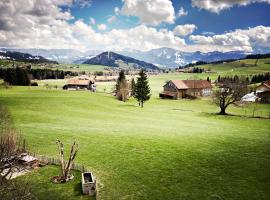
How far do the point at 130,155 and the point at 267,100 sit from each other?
337ft

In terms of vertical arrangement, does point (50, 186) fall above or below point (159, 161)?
below

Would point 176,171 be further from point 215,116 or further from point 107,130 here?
point 215,116

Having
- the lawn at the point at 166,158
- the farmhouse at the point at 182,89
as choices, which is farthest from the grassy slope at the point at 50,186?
the farmhouse at the point at 182,89

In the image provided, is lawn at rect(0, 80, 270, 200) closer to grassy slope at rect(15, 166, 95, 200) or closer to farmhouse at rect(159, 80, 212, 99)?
grassy slope at rect(15, 166, 95, 200)

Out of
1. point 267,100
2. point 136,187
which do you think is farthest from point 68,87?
point 136,187

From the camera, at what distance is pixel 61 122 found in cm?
5562

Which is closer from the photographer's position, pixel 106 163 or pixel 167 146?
pixel 106 163

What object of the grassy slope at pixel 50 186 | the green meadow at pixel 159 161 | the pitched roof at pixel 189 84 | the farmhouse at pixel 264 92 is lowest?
the grassy slope at pixel 50 186

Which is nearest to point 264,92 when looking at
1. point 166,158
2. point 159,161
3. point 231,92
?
point 231,92

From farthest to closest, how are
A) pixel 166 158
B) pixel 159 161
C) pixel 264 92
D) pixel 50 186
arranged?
1. pixel 264 92
2. pixel 166 158
3. pixel 159 161
4. pixel 50 186

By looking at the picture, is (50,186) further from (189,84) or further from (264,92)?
(189,84)

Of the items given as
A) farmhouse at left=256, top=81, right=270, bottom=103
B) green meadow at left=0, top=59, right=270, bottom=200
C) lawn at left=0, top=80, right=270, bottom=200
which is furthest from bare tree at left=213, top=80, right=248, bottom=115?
farmhouse at left=256, top=81, right=270, bottom=103

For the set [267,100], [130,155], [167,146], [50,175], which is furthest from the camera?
[267,100]

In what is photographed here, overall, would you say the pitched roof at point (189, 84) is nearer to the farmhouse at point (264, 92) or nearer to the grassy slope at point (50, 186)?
the farmhouse at point (264, 92)
